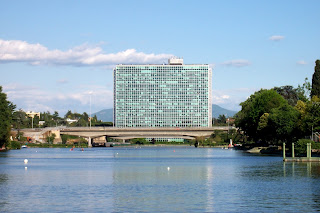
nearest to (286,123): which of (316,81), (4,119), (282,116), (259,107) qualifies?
(282,116)

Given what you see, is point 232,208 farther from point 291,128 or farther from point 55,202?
point 291,128

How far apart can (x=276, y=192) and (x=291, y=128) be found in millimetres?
78102

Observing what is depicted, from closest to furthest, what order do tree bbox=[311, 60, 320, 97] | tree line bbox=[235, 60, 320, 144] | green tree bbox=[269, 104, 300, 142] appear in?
tree line bbox=[235, 60, 320, 144], green tree bbox=[269, 104, 300, 142], tree bbox=[311, 60, 320, 97]

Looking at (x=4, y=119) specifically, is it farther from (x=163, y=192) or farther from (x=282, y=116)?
(x=163, y=192)

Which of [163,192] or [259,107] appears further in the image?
[259,107]

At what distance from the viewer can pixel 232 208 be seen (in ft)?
142

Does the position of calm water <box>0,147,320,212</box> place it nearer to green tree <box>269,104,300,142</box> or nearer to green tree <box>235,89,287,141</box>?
green tree <box>269,104,300,142</box>

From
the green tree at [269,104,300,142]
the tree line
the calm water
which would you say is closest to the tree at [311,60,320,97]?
the tree line

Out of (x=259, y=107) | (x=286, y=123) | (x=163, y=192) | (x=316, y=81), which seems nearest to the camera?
(x=163, y=192)

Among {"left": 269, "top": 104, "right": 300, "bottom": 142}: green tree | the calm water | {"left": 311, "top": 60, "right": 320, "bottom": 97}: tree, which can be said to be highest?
{"left": 311, "top": 60, "right": 320, "bottom": 97}: tree

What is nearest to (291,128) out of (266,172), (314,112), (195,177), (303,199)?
(314,112)

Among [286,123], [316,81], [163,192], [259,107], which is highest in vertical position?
[316,81]

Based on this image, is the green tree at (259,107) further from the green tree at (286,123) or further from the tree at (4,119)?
the tree at (4,119)

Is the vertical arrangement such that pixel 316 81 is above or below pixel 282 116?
above
